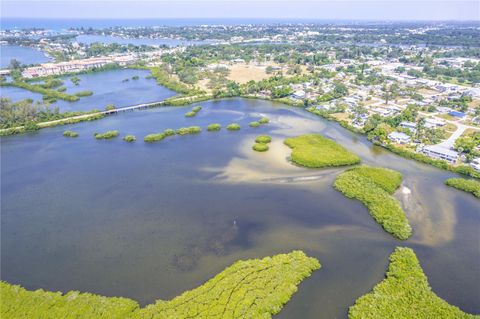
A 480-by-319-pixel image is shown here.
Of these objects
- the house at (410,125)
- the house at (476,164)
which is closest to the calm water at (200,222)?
the house at (476,164)

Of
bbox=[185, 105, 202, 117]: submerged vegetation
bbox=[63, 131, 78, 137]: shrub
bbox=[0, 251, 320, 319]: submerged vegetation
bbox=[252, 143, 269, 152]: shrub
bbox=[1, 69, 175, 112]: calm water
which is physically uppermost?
bbox=[1, 69, 175, 112]: calm water

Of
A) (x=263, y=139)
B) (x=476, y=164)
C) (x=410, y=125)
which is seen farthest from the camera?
(x=410, y=125)

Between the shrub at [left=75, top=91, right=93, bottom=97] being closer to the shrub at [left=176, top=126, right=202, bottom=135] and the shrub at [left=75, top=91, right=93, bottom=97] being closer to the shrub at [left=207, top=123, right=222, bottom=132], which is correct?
the shrub at [left=176, top=126, right=202, bottom=135]

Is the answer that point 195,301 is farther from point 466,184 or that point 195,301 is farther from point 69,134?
point 69,134

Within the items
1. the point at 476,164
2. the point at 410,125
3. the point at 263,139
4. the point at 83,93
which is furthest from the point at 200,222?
the point at 83,93

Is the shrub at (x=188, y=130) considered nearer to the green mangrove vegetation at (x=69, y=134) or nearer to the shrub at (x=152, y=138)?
the shrub at (x=152, y=138)

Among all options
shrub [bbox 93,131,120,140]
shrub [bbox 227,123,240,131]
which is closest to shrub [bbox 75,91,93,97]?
shrub [bbox 93,131,120,140]

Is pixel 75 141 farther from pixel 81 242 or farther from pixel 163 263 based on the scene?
pixel 163 263
